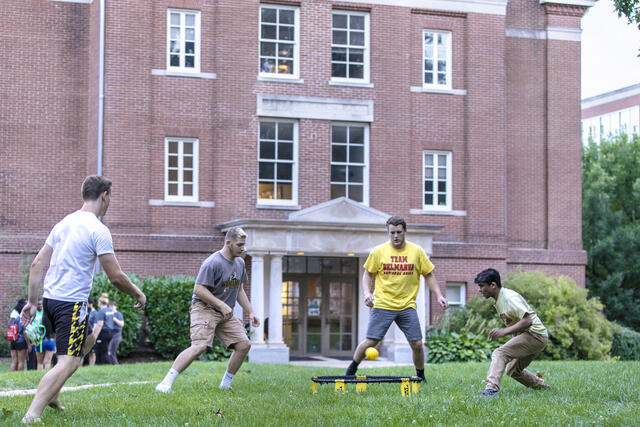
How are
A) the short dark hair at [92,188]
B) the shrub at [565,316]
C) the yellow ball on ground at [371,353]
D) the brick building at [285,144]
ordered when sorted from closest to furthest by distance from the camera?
the short dark hair at [92,188] → the yellow ball on ground at [371,353] → the shrub at [565,316] → the brick building at [285,144]

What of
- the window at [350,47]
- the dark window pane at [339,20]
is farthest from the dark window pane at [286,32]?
the dark window pane at [339,20]

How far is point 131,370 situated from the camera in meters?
16.1

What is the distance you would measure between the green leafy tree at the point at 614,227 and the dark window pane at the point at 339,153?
41.6 ft

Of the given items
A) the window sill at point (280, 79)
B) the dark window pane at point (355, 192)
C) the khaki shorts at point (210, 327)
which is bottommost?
the khaki shorts at point (210, 327)

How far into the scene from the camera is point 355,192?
80.7 ft

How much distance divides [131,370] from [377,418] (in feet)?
30.8

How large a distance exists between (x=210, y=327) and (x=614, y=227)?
26963mm

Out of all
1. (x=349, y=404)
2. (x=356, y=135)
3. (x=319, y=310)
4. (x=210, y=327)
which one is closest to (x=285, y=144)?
(x=356, y=135)

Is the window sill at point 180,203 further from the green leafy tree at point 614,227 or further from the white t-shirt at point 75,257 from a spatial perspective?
the white t-shirt at point 75,257

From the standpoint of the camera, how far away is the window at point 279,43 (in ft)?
79.9

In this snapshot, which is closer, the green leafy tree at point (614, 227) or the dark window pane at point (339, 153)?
the dark window pane at point (339, 153)

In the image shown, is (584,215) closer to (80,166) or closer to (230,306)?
(80,166)

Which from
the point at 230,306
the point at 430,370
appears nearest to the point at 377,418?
the point at 230,306

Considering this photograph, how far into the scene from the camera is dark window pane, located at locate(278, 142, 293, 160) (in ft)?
79.6
